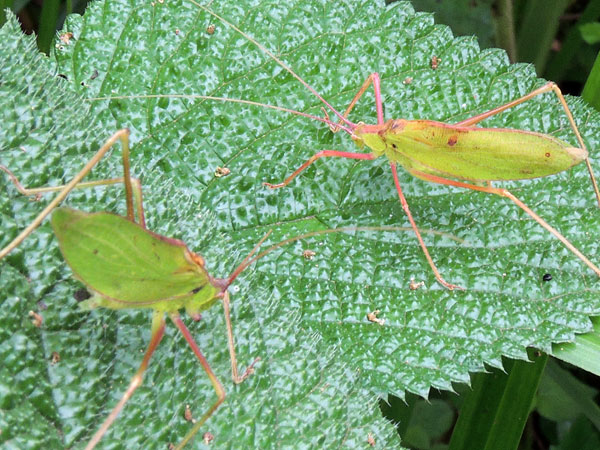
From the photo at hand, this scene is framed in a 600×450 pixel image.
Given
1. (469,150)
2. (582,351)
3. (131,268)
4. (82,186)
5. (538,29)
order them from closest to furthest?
1. (131,268)
2. (82,186)
3. (582,351)
4. (469,150)
5. (538,29)

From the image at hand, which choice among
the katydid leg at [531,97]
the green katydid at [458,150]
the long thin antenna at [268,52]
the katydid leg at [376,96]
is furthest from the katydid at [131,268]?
the katydid leg at [531,97]

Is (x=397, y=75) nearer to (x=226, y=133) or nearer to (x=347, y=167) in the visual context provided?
(x=347, y=167)

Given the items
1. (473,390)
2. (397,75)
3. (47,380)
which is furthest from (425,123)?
(47,380)

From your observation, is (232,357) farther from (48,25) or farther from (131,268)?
(48,25)

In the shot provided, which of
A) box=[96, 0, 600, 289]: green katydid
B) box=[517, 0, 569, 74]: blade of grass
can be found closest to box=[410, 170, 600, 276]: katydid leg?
box=[96, 0, 600, 289]: green katydid

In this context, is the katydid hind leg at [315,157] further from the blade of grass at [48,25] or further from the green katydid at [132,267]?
the blade of grass at [48,25]

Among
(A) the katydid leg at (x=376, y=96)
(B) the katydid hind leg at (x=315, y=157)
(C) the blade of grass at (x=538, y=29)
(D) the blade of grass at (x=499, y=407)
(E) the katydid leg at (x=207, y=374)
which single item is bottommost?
(D) the blade of grass at (x=499, y=407)

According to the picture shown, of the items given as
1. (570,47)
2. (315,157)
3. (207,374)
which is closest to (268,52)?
(315,157)
